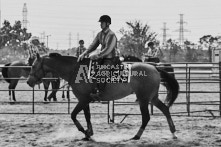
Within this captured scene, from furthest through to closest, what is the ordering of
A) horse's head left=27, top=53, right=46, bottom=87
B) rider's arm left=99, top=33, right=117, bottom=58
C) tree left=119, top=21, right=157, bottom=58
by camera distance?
tree left=119, top=21, right=157, bottom=58 → horse's head left=27, top=53, right=46, bottom=87 → rider's arm left=99, top=33, right=117, bottom=58

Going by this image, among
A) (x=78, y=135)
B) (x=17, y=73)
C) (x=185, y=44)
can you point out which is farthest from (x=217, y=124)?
Result: (x=185, y=44)

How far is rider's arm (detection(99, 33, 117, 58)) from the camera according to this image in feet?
22.5

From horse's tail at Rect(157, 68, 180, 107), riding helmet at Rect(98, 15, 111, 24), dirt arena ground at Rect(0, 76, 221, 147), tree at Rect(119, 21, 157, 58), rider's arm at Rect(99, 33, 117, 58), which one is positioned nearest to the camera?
dirt arena ground at Rect(0, 76, 221, 147)

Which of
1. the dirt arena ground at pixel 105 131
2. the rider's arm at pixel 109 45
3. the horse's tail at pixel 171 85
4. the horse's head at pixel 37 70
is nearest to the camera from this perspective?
the dirt arena ground at pixel 105 131

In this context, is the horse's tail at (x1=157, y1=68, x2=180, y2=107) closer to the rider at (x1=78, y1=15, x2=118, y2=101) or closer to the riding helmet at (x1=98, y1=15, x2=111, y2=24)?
the rider at (x1=78, y1=15, x2=118, y2=101)

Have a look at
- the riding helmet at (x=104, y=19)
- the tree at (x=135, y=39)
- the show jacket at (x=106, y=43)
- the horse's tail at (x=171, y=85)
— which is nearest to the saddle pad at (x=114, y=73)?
the show jacket at (x=106, y=43)

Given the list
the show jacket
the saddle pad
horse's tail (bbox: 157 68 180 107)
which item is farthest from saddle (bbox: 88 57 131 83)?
horse's tail (bbox: 157 68 180 107)

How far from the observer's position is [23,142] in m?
6.45

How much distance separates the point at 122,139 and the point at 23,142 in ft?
5.26

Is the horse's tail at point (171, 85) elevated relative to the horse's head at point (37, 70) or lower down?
lower down

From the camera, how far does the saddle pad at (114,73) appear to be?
695 centimetres

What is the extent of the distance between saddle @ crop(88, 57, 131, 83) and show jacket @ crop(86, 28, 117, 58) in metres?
0.15

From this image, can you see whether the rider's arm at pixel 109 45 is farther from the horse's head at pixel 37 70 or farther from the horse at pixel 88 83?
the horse's head at pixel 37 70

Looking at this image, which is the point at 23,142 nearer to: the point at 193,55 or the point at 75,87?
the point at 75,87
